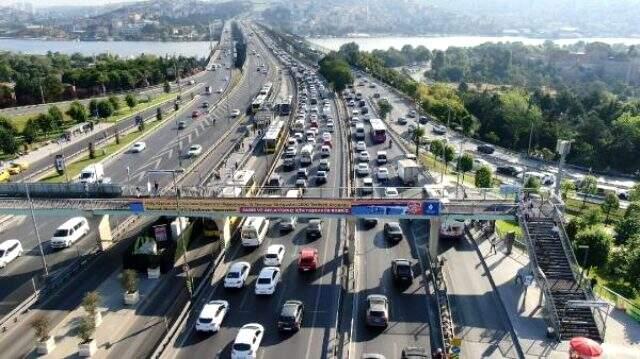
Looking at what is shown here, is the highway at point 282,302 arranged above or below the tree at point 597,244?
A: below

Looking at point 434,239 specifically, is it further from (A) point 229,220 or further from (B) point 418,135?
(B) point 418,135

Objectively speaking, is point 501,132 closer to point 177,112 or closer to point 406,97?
point 406,97

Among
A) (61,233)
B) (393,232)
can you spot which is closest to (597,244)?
(393,232)

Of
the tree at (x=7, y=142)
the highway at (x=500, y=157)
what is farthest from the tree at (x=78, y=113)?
the highway at (x=500, y=157)

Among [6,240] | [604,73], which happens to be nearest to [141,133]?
[6,240]

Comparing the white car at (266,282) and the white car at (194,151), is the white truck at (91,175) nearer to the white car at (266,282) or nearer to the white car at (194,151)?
the white car at (194,151)

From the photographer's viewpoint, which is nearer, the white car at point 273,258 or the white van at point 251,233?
the white car at point 273,258
